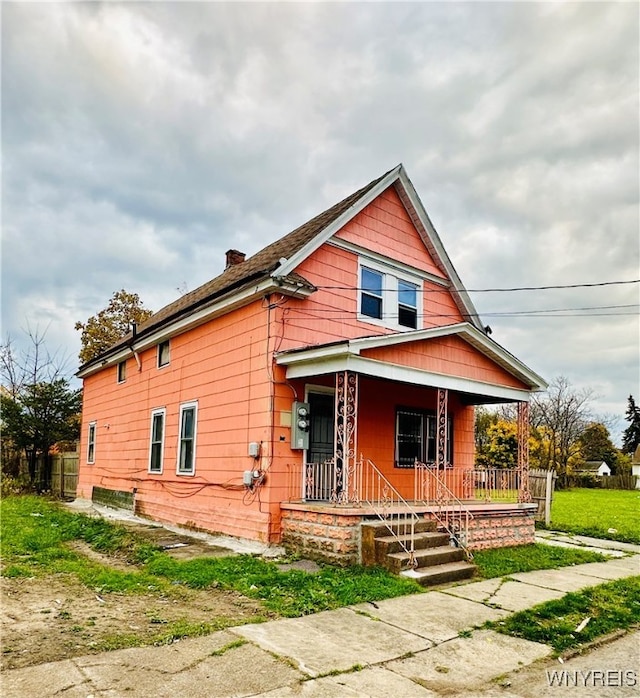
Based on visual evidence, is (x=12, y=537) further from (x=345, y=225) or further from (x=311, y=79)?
(x=311, y=79)

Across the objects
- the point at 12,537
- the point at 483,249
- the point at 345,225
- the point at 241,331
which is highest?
the point at 483,249

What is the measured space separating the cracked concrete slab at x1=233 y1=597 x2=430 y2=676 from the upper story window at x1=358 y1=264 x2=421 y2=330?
705 cm

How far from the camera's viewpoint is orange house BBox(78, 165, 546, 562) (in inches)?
372

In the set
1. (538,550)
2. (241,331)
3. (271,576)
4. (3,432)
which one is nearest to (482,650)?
(271,576)

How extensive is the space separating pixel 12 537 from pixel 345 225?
351 inches

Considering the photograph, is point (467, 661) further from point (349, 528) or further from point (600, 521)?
point (600, 521)

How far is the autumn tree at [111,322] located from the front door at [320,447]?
23062 millimetres

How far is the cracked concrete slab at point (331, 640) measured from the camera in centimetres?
473

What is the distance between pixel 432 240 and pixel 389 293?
209 centimetres

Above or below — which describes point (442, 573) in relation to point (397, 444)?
below

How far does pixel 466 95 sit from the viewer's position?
430 inches

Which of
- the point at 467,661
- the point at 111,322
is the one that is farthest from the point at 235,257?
the point at 111,322

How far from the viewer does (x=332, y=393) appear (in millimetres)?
10828

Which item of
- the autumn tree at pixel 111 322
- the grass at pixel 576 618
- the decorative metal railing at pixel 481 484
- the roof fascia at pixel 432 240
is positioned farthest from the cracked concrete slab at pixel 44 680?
the autumn tree at pixel 111 322
